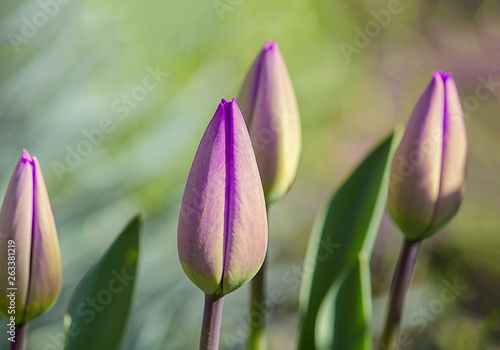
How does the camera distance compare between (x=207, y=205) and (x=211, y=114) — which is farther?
(x=211, y=114)

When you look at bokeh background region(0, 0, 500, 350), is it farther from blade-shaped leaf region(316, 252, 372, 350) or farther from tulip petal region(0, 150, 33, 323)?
tulip petal region(0, 150, 33, 323)

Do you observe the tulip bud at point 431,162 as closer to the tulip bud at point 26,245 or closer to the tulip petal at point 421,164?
the tulip petal at point 421,164

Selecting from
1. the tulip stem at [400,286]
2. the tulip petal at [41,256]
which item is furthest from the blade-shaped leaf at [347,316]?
the tulip petal at [41,256]

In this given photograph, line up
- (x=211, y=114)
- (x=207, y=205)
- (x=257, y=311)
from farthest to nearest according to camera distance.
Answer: (x=211, y=114) → (x=257, y=311) → (x=207, y=205)

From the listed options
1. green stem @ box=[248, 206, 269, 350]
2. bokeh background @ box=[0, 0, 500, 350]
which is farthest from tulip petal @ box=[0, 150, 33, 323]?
bokeh background @ box=[0, 0, 500, 350]

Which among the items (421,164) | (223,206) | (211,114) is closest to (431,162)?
(421,164)

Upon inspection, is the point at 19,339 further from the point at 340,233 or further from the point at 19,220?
the point at 340,233

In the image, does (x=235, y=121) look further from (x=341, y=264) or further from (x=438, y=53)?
(x=438, y=53)
